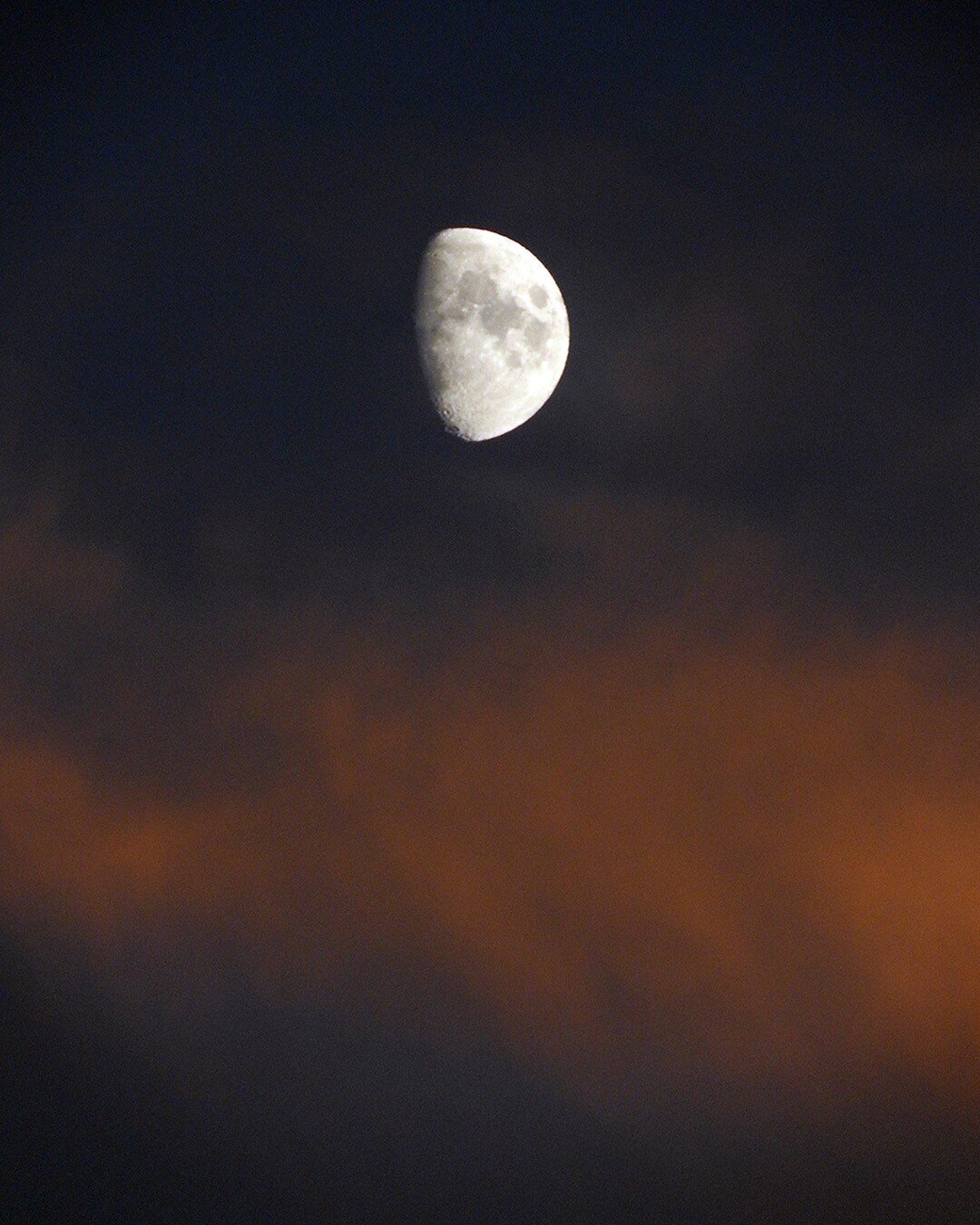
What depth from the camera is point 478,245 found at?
691cm

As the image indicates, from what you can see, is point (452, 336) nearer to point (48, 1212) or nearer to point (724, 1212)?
point (724, 1212)

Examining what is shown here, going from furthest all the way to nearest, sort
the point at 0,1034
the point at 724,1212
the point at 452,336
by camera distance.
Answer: the point at 0,1034, the point at 724,1212, the point at 452,336

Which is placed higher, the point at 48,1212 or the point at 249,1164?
the point at 249,1164

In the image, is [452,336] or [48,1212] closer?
[452,336]

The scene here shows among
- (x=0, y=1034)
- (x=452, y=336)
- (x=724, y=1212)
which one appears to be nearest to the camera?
(x=452, y=336)

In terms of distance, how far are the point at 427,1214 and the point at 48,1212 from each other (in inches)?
134

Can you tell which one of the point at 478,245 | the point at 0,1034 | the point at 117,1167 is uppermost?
the point at 478,245

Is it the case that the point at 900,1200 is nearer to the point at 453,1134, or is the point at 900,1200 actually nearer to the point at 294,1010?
the point at 453,1134

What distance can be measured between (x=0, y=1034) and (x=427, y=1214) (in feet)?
14.6

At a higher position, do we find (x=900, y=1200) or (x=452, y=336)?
(x=452, y=336)

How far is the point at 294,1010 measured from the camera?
7887 millimetres

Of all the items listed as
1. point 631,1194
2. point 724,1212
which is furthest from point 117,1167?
point 724,1212

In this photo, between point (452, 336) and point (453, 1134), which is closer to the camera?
point (452, 336)

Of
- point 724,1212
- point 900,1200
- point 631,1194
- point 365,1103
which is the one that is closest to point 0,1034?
point 365,1103
